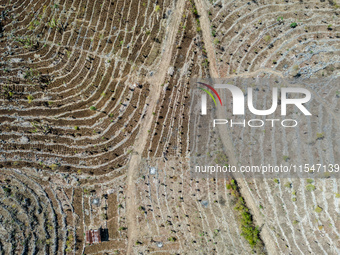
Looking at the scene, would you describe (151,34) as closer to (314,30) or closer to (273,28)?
(273,28)

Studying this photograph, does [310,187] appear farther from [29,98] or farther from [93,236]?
[29,98]

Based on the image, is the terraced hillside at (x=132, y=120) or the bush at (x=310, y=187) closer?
the bush at (x=310, y=187)

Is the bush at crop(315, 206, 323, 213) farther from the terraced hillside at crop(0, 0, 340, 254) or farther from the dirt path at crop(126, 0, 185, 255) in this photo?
the dirt path at crop(126, 0, 185, 255)

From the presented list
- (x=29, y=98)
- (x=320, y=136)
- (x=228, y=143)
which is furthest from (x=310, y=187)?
(x=29, y=98)

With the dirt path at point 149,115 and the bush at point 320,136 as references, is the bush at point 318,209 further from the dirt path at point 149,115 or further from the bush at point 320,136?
the dirt path at point 149,115

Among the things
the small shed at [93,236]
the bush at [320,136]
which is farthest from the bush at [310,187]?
the small shed at [93,236]
